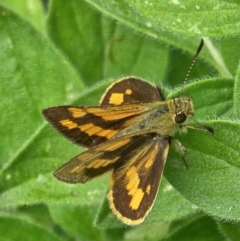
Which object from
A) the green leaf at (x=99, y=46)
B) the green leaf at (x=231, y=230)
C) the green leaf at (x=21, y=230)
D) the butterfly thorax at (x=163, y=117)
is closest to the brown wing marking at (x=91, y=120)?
the butterfly thorax at (x=163, y=117)

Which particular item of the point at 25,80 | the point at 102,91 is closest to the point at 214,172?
the point at 102,91

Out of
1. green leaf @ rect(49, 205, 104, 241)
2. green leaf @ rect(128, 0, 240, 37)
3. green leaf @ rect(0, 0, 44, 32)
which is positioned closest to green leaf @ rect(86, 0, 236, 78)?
green leaf @ rect(128, 0, 240, 37)

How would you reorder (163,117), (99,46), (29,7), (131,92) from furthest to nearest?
1. (29,7)
2. (99,46)
3. (131,92)
4. (163,117)

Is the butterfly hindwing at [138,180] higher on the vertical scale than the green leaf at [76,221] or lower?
higher

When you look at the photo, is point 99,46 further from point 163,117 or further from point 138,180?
point 138,180

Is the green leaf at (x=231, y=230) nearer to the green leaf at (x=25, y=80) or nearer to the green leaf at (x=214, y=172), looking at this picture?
the green leaf at (x=214, y=172)

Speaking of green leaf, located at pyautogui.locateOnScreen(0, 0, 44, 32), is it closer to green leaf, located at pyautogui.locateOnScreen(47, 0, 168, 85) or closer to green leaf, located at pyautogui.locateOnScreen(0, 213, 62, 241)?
green leaf, located at pyautogui.locateOnScreen(47, 0, 168, 85)

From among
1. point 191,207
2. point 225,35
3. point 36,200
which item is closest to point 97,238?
point 36,200
